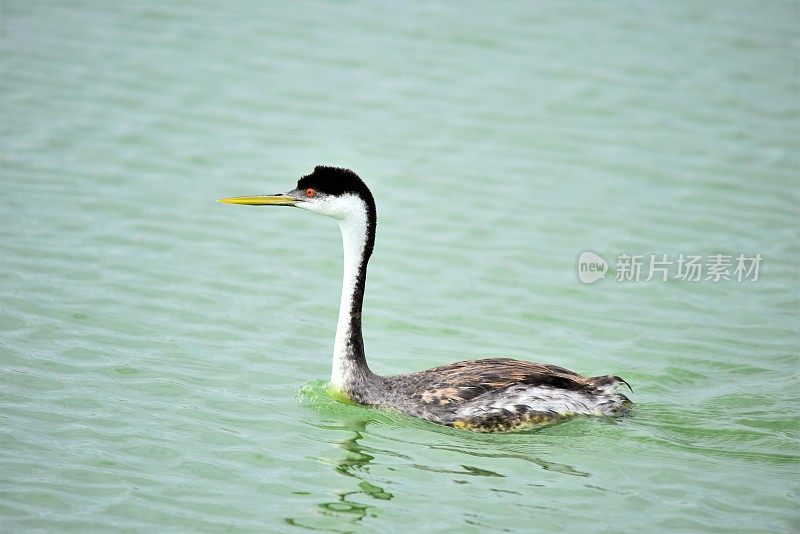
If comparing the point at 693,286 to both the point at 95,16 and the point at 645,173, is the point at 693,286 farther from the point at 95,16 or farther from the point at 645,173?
the point at 95,16

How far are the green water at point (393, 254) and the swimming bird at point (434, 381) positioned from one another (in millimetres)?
168

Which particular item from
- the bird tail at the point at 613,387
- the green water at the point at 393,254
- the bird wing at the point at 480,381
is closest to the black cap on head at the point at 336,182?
the bird wing at the point at 480,381

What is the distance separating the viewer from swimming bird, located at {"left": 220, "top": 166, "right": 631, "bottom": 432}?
880cm

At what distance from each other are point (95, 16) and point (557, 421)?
12.7m

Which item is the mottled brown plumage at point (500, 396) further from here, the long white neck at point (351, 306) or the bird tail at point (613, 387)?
the long white neck at point (351, 306)

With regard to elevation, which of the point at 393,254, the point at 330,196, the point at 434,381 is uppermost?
the point at 330,196

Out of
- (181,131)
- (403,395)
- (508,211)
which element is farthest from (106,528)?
(181,131)

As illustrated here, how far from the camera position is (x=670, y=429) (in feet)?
29.3

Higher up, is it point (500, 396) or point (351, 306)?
point (351, 306)

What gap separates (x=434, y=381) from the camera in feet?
29.7

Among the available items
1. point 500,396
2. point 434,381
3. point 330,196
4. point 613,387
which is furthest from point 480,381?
point 330,196

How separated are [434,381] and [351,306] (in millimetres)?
914

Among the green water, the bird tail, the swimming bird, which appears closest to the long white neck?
the swimming bird

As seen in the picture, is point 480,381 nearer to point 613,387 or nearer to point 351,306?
point 613,387
